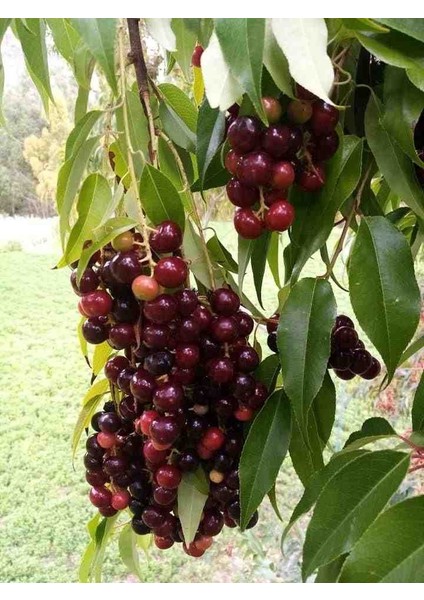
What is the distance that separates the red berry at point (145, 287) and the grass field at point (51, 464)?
0.98 metres

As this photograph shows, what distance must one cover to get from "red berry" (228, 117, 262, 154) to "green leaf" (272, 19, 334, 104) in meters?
0.04

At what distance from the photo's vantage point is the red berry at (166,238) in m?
0.35

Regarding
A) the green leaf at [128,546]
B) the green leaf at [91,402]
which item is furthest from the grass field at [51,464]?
the green leaf at [91,402]

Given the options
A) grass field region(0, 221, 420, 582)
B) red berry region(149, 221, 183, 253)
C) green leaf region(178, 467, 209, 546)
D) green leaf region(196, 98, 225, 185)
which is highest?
green leaf region(196, 98, 225, 185)

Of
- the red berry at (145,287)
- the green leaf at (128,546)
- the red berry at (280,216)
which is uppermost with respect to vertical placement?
the red berry at (280,216)

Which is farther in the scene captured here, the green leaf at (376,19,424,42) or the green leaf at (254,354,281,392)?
the green leaf at (254,354,281,392)

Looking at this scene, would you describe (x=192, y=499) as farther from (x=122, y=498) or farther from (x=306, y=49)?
(x=306, y=49)

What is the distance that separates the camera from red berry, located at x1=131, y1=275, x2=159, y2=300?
0.33 metres

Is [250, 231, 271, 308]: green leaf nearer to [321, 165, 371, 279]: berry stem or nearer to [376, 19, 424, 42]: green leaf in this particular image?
[321, 165, 371, 279]: berry stem

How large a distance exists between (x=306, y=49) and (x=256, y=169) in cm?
6

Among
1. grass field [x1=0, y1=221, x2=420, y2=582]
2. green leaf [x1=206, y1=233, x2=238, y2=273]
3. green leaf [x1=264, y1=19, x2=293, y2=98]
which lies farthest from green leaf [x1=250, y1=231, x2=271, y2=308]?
grass field [x1=0, y1=221, x2=420, y2=582]

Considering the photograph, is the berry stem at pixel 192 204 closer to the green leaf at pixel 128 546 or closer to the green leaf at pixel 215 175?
the green leaf at pixel 215 175

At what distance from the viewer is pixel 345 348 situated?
0.41 m
